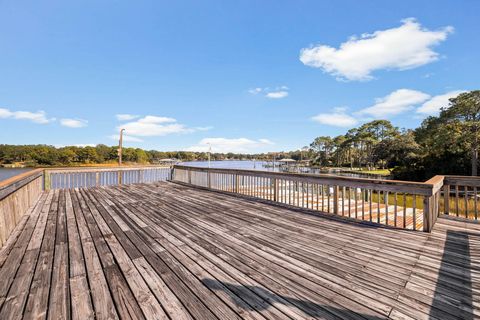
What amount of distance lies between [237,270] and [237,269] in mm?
19

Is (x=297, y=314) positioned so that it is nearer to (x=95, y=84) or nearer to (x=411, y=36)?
(x=411, y=36)

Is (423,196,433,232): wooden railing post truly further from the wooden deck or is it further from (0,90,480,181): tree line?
(0,90,480,181): tree line

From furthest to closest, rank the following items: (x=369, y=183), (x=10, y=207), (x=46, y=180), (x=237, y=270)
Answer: (x=46, y=180), (x=369, y=183), (x=10, y=207), (x=237, y=270)

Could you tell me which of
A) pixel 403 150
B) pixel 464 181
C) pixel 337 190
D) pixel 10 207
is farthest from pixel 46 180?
pixel 403 150

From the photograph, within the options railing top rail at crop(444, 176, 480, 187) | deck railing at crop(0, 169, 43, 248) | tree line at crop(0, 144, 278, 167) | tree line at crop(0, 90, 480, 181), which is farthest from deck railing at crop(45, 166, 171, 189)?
tree line at crop(0, 144, 278, 167)

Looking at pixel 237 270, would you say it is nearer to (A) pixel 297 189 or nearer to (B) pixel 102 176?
(A) pixel 297 189

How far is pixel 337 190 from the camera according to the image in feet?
12.1

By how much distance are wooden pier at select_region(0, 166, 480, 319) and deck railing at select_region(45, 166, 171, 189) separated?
451cm

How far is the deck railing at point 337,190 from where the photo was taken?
9.99 ft

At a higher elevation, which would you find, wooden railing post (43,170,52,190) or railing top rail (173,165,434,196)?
railing top rail (173,165,434,196)

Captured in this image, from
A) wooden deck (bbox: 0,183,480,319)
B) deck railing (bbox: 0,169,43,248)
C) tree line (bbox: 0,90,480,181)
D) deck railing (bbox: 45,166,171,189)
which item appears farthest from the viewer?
tree line (bbox: 0,90,480,181)

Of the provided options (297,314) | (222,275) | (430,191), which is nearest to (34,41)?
(222,275)

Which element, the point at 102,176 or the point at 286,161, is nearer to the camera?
the point at 102,176

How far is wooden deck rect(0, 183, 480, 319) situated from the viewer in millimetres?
1383
